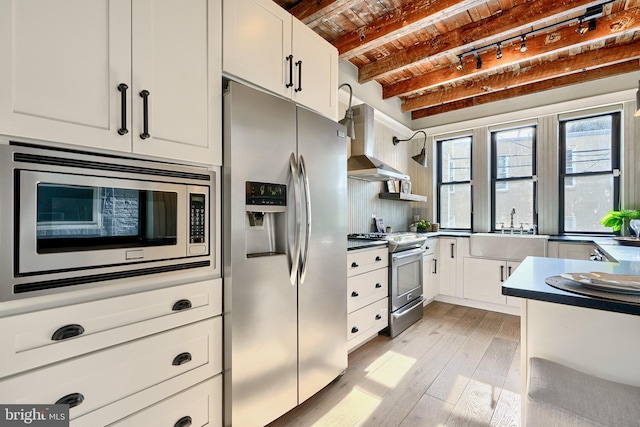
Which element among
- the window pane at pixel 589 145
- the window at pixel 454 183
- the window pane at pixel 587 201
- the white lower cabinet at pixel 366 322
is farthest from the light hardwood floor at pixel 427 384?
the window pane at pixel 589 145

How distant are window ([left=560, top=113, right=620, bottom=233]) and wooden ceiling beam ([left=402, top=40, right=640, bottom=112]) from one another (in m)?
0.73

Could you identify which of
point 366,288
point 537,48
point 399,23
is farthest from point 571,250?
point 399,23

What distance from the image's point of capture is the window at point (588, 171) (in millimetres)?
3508

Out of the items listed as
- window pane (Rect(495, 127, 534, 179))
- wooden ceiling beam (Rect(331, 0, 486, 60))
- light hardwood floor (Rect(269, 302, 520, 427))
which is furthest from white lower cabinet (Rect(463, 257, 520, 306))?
wooden ceiling beam (Rect(331, 0, 486, 60))

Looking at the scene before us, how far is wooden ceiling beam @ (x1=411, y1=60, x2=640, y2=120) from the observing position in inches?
133

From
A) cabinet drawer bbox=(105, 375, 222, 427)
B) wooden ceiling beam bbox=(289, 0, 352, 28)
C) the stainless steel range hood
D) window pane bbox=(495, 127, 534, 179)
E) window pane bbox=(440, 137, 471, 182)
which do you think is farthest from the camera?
window pane bbox=(440, 137, 471, 182)

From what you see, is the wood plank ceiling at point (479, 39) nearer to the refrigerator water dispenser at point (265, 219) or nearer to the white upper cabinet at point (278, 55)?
the white upper cabinet at point (278, 55)

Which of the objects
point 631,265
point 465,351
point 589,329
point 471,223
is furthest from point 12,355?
point 471,223

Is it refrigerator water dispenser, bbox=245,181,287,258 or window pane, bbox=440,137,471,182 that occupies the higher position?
window pane, bbox=440,137,471,182

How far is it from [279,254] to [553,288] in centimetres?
120

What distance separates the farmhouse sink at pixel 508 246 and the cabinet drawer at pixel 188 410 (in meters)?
3.33

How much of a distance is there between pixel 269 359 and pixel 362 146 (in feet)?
7.83

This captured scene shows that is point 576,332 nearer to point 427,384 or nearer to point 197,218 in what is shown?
point 427,384

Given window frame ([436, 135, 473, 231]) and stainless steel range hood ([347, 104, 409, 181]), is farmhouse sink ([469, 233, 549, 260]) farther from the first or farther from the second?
stainless steel range hood ([347, 104, 409, 181])
